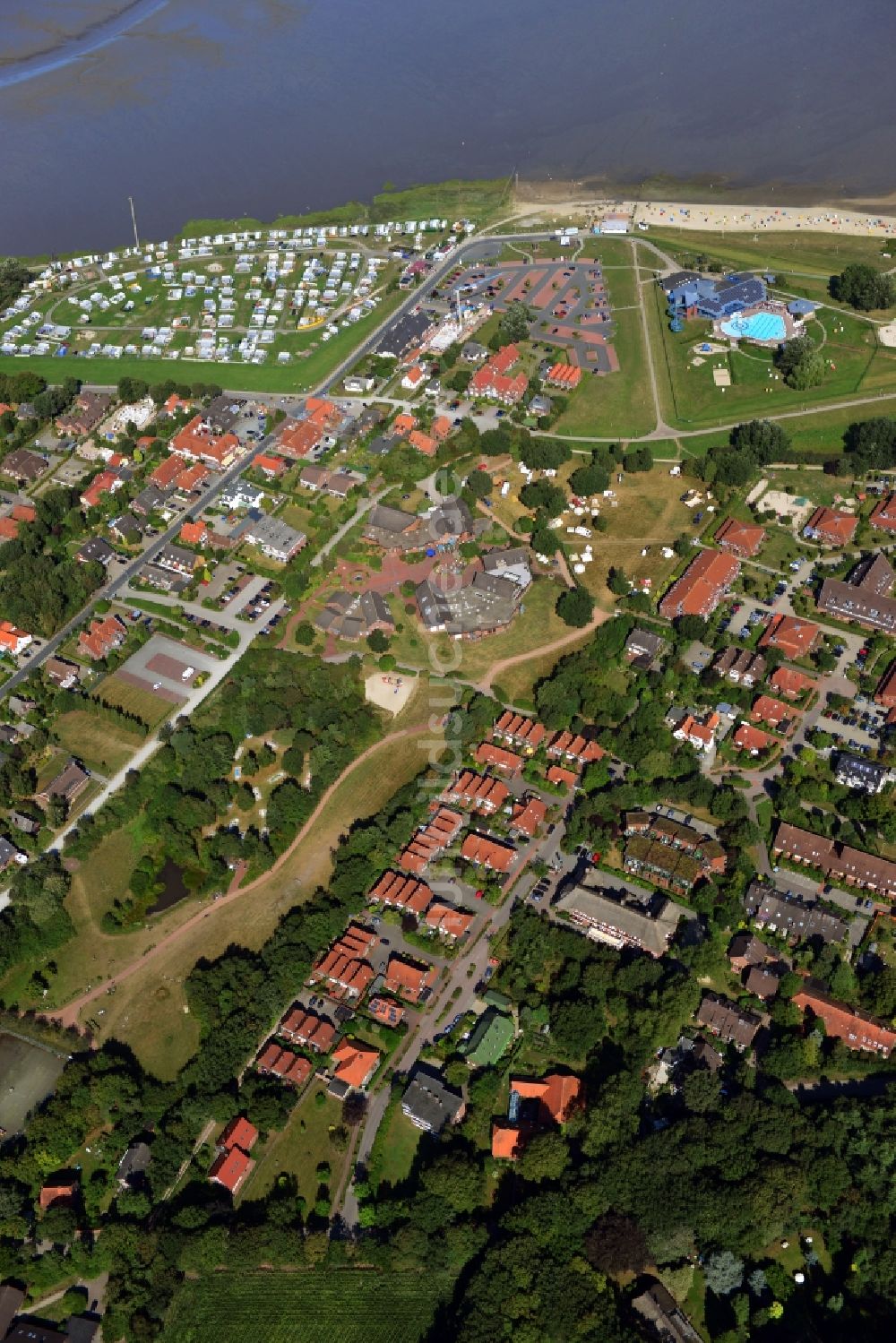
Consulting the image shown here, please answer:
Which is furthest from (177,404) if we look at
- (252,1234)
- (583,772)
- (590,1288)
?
(590,1288)

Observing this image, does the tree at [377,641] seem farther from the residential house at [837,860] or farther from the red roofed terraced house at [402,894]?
the residential house at [837,860]

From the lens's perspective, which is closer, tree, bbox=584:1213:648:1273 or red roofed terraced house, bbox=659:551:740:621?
tree, bbox=584:1213:648:1273

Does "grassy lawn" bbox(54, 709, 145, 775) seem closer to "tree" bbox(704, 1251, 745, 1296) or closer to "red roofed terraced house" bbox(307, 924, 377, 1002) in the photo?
"red roofed terraced house" bbox(307, 924, 377, 1002)

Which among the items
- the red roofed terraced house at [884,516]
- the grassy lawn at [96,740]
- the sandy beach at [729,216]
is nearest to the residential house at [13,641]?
the grassy lawn at [96,740]

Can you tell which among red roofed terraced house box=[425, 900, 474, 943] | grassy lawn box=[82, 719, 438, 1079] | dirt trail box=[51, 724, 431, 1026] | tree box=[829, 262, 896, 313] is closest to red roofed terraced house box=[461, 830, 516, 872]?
red roofed terraced house box=[425, 900, 474, 943]

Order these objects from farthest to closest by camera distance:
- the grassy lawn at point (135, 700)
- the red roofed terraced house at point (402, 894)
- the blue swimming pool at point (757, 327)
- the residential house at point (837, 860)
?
the blue swimming pool at point (757, 327), the grassy lawn at point (135, 700), the red roofed terraced house at point (402, 894), the residential house at point (837, 860)

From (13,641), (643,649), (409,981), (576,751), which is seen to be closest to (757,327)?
(643,649)
